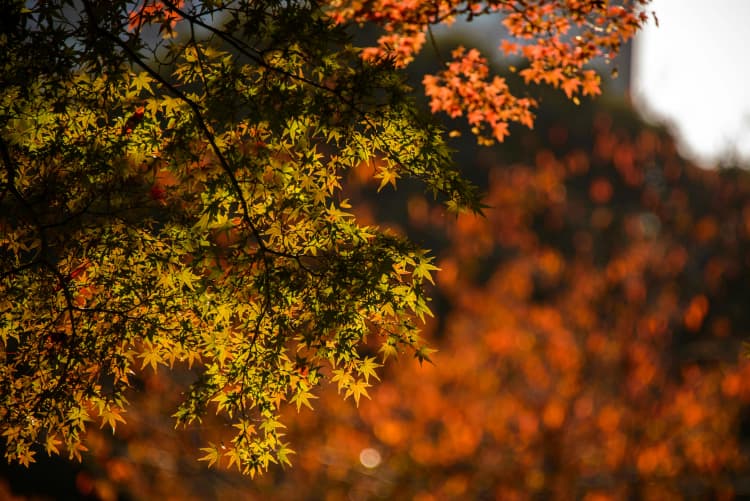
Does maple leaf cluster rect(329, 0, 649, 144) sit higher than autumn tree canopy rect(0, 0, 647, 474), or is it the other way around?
maple leaf cluster rect(329, 0, 649, 144)

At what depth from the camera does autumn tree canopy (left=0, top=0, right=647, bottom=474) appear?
10.2 ft

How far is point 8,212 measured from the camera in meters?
3.12

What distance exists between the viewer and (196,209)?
322 centimetres

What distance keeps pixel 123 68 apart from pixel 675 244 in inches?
763

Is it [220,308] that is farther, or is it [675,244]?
[675,244]

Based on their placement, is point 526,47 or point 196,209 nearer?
point 196,209

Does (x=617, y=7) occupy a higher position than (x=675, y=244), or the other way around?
(x=675, y=244)

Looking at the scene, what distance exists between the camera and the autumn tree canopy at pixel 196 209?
312 centimetres

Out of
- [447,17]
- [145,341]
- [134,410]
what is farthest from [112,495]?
[447,17]

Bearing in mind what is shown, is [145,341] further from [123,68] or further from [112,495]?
[112,495]

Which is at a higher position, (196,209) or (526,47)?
(526,47)

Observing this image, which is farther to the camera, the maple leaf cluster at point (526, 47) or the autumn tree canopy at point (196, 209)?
the maple leaf cluster at point (526, 47)

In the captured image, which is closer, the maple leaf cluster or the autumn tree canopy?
the autumn tree canopy

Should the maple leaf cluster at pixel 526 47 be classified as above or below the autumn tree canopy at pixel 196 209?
above
